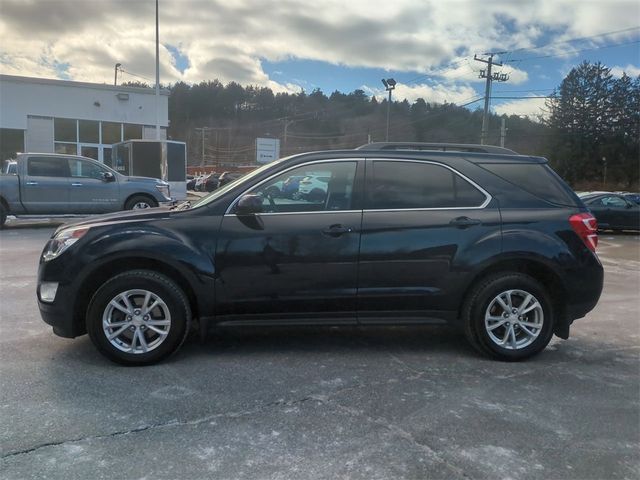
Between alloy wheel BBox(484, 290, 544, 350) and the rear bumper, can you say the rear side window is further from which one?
alloy wheel BBox(484, 290, 544, 350)

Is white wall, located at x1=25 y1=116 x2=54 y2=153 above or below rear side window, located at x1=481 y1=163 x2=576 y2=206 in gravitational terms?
above

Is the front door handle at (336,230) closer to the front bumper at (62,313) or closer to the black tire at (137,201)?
the front bumper at (62,313)

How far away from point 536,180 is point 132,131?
26758 millimetres

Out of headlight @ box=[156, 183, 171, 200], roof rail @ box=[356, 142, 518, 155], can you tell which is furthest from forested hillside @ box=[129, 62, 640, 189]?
roof rail @ box=[356, 142, 518, 155]

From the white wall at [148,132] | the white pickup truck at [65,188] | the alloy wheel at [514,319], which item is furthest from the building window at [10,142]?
the alloy wheel at [514,319]

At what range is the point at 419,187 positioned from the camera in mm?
4500

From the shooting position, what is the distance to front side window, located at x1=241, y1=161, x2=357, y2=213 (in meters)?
4.38

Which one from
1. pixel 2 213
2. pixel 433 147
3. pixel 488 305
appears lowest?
pixel 2 213

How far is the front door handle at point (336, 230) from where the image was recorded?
14.0 ft

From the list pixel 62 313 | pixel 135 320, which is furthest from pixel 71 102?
pixel 135 320

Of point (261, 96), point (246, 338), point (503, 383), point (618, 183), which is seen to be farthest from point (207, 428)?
point (261, 96)

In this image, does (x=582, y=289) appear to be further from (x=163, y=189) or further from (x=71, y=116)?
(x=71, y=116)

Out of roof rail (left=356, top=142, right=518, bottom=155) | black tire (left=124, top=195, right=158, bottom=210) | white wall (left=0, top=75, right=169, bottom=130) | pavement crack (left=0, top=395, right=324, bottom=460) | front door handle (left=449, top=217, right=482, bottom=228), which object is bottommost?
pavement crack (left=0, top=395, right=324, bottom=460)

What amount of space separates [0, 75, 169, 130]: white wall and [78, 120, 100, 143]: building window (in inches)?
10.8
